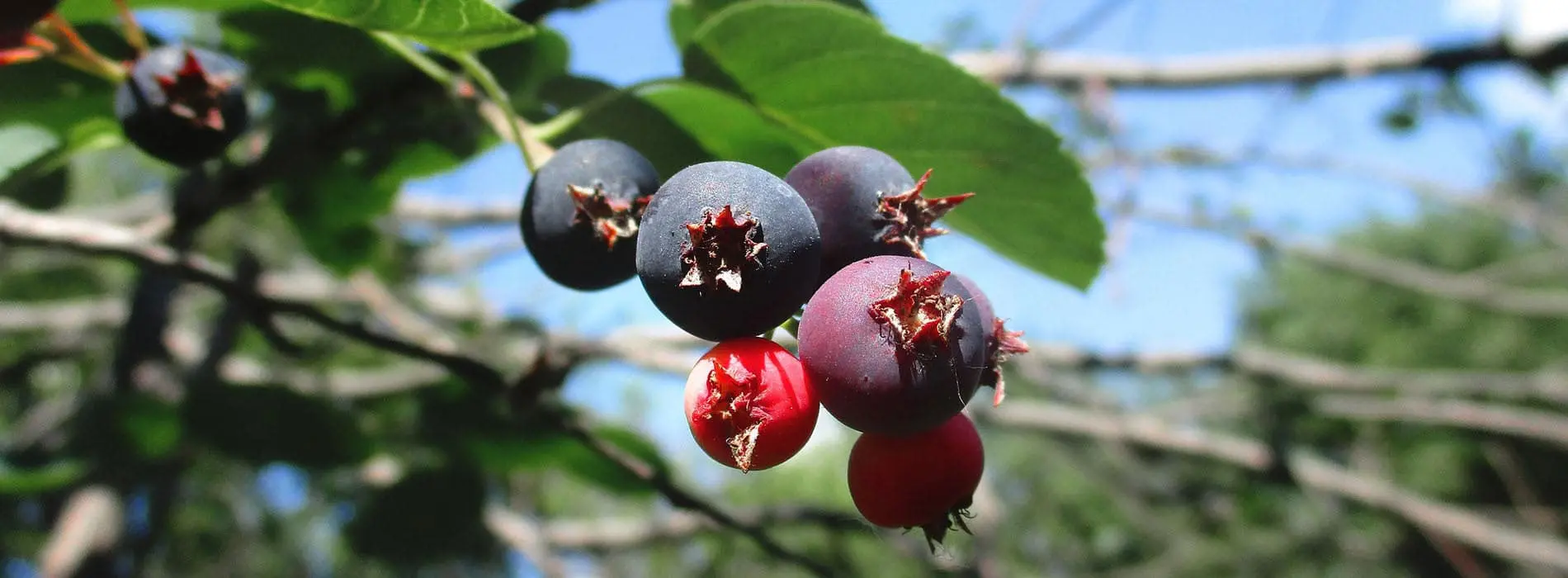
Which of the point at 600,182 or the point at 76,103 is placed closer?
the point at 600,182

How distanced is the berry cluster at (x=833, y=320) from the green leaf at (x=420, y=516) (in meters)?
1.59

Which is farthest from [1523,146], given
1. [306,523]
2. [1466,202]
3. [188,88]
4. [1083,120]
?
[306,523]

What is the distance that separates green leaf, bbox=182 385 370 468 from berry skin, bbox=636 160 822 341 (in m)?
1.58

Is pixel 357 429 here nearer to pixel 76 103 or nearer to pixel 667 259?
pixel 76 103

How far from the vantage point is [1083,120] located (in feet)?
20.5

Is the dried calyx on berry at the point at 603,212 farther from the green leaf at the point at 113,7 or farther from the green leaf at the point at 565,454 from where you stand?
the green leaf at the point at 565,454

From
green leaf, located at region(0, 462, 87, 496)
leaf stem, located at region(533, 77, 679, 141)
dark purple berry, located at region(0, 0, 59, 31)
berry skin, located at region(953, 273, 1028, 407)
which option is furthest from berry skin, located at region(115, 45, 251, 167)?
green leaf, located at region(0, 462, 87, 496)

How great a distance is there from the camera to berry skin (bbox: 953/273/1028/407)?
0.89 metres

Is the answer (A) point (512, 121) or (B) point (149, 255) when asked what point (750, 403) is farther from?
(B) point (149, 255)

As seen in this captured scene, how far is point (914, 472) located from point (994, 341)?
15cm

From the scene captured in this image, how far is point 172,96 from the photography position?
46.5 inches

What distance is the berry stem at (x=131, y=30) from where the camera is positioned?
119 centimetres

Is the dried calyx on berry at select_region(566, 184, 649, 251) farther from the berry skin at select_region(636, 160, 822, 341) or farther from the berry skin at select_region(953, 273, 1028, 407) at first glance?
the berry skin at select_region(953, 273, 1028, 407)

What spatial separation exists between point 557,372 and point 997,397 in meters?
0.77
